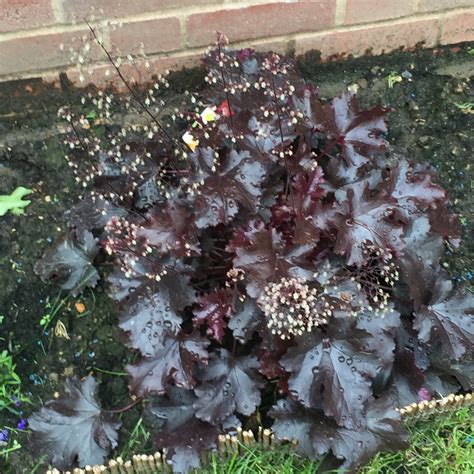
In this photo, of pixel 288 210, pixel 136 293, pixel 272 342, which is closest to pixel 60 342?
pixel 136 293

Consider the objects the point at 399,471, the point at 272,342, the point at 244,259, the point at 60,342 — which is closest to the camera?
the point at 244,259

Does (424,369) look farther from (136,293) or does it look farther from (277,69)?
(277,69)

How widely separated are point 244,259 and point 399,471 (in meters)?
0.86

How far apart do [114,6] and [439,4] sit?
128cm

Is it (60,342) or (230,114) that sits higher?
(230,114)

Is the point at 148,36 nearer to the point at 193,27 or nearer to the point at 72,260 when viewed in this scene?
the point at 193,27

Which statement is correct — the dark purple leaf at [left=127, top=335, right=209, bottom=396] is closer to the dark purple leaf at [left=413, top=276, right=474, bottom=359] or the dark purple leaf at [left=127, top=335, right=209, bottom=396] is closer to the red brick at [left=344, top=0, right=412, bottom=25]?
the dark purple leaf at [left=413, top=276, right=474, bottom=359]

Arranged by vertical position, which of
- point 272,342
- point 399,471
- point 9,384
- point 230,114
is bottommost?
point 399,471

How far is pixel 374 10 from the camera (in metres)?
2.56

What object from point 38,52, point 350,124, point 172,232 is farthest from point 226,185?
point 38,52

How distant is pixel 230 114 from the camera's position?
199 centimetres

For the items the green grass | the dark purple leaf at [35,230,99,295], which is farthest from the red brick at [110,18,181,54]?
the green grass

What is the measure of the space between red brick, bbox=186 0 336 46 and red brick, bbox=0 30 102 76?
0.39 meters

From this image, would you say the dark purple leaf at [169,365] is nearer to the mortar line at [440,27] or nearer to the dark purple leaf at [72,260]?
the dark purple leaf at [72,260]
